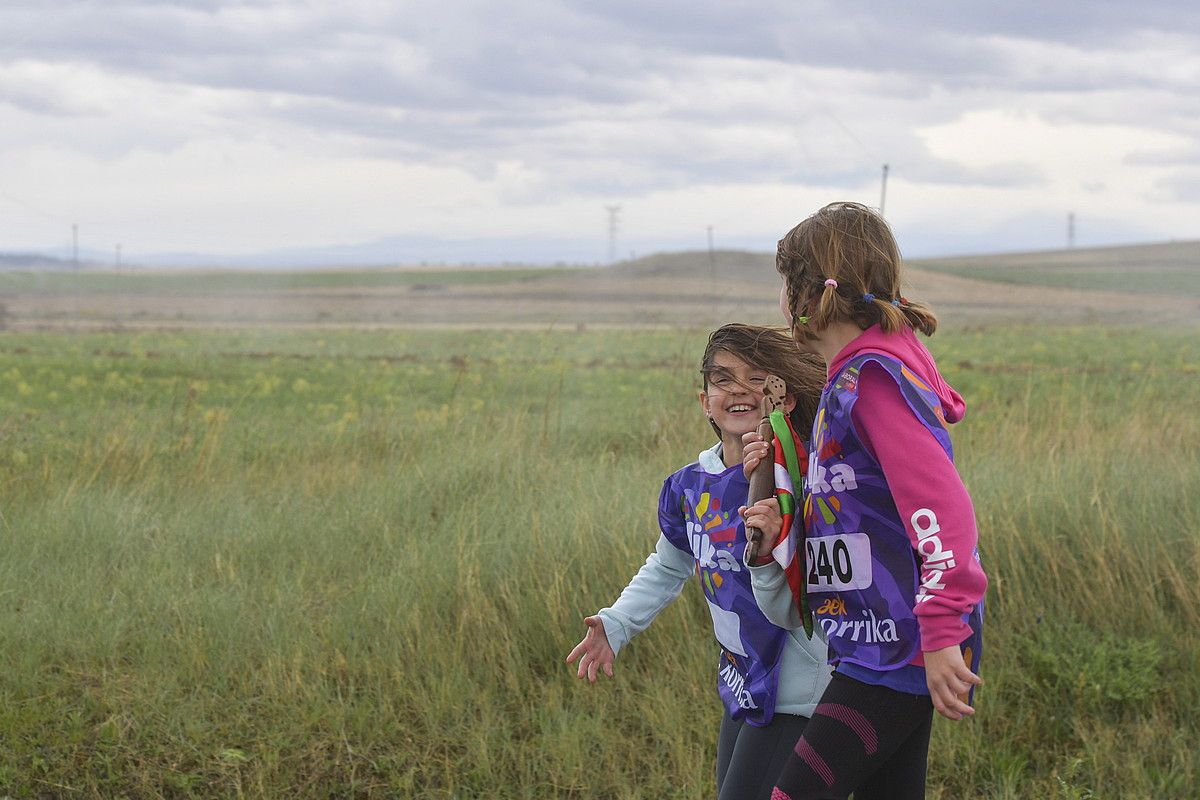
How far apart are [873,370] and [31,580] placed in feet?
13.6

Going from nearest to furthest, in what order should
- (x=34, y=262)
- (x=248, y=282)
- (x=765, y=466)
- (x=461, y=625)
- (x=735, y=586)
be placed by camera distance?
(x=765, y=466) < (x=735, y=586) < (x=461, y=625) < (x=248, y=282) < (x=34, y=262)

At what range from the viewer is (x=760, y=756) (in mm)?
2469

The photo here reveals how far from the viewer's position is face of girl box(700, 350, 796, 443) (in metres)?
2.59

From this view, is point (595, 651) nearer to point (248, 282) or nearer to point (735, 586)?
point (735, 586)

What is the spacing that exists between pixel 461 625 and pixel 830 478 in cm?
258

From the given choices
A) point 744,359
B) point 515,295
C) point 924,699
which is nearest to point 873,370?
point 744,359

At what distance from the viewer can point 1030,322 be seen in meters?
41.0

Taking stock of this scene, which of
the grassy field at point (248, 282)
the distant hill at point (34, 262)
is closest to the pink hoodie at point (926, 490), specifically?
the grassy field at point (248, 282)

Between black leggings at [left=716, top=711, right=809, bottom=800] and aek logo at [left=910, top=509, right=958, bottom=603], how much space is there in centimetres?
51

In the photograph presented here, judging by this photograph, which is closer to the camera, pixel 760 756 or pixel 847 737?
pixel 847 737

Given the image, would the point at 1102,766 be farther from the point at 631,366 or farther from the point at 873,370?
the point at 631,366

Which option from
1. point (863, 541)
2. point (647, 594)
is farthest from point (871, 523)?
point (647, 594)

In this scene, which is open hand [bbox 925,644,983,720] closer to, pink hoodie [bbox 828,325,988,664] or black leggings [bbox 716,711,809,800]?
pink hoodie [bbox 828,325,988,664]

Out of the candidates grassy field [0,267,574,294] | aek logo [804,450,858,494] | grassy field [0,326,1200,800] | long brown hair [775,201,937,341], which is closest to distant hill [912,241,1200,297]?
grassy field [0,267,574,294]
